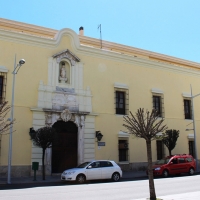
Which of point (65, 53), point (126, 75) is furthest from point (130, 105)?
point (65, 53)

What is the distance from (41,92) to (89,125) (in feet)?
15.0

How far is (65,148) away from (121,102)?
6490 mm

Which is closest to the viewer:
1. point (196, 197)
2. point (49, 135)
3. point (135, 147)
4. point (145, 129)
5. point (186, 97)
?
point (196, 197)

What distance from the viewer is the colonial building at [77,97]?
66.9ft

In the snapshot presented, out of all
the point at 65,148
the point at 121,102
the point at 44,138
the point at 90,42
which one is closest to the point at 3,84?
the point at 44,138

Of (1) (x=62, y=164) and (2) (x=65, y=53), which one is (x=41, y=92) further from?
(1) (x=62, y=164)

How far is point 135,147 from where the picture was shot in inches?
982

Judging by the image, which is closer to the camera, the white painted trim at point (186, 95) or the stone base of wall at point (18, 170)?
the stone base of wall at point (18, 170)

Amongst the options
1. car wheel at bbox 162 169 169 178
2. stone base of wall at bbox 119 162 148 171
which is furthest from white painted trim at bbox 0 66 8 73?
car wheel at bbox 162 169 169 178

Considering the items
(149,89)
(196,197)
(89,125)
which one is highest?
(149,89)

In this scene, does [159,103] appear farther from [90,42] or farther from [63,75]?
[63,75]

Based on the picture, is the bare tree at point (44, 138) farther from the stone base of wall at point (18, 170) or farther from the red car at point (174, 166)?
the red car at point (174, 166)

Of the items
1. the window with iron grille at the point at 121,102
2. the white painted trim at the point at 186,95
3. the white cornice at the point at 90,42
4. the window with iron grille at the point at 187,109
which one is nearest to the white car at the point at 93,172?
the window with iron grille at the point at 121,102

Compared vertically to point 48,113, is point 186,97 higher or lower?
higher
